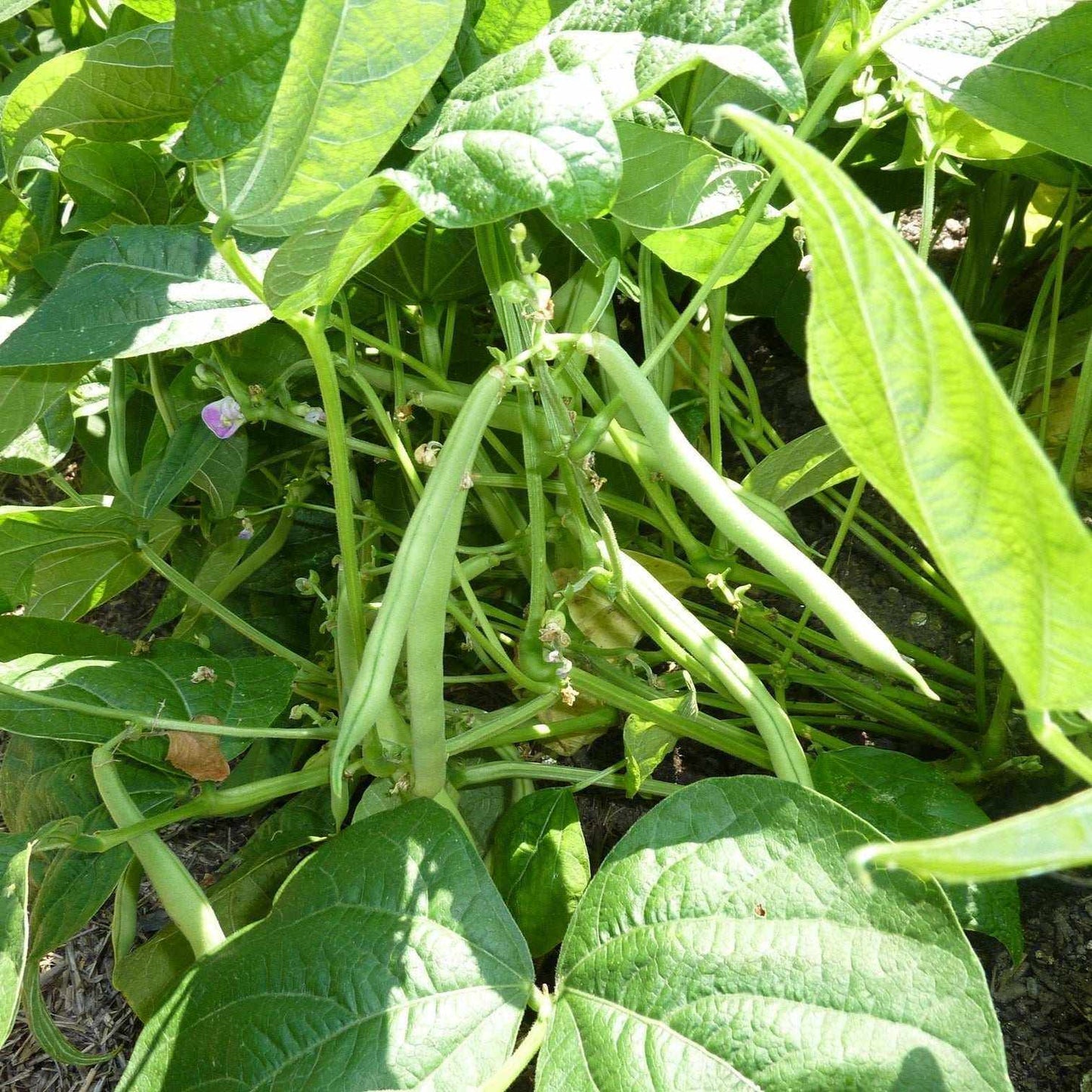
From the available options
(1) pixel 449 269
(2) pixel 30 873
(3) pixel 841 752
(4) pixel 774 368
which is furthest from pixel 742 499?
(2) pixel 30 873

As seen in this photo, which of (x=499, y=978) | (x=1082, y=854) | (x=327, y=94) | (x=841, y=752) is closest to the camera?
(x=1082, y=854)

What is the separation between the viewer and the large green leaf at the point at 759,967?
467 mm

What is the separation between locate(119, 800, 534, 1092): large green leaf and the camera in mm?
542

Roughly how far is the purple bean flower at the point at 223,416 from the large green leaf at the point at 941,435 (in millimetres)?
531

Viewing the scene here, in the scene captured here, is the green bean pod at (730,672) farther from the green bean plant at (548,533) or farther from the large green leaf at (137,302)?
the large green leaf at (137,302)

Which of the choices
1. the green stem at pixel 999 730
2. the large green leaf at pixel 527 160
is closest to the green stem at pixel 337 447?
the large green leaf at pixel 527 160

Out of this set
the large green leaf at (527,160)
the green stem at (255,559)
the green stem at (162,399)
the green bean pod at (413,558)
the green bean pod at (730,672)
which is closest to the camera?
the large green leaf at (527,160)

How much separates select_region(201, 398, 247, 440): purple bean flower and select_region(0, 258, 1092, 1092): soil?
0.44 meters

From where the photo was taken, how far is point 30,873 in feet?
2.37

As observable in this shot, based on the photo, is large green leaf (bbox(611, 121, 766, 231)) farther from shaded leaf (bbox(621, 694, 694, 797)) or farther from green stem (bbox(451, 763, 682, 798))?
green stem (bbox(451, 763, 682, 798))

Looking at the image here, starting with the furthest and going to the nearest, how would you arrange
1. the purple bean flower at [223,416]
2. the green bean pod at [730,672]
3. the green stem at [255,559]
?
the green stem at [255,559]
the purple bean flower at [223,416]
the green bean pod at [730,672]

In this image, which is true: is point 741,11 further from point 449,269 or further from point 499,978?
point 499,978

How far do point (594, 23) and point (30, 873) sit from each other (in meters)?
0.69

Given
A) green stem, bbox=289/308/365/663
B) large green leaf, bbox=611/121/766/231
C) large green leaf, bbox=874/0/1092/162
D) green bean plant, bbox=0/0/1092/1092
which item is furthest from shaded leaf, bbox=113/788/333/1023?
large green leaf, bbox=874/0/1092/162
